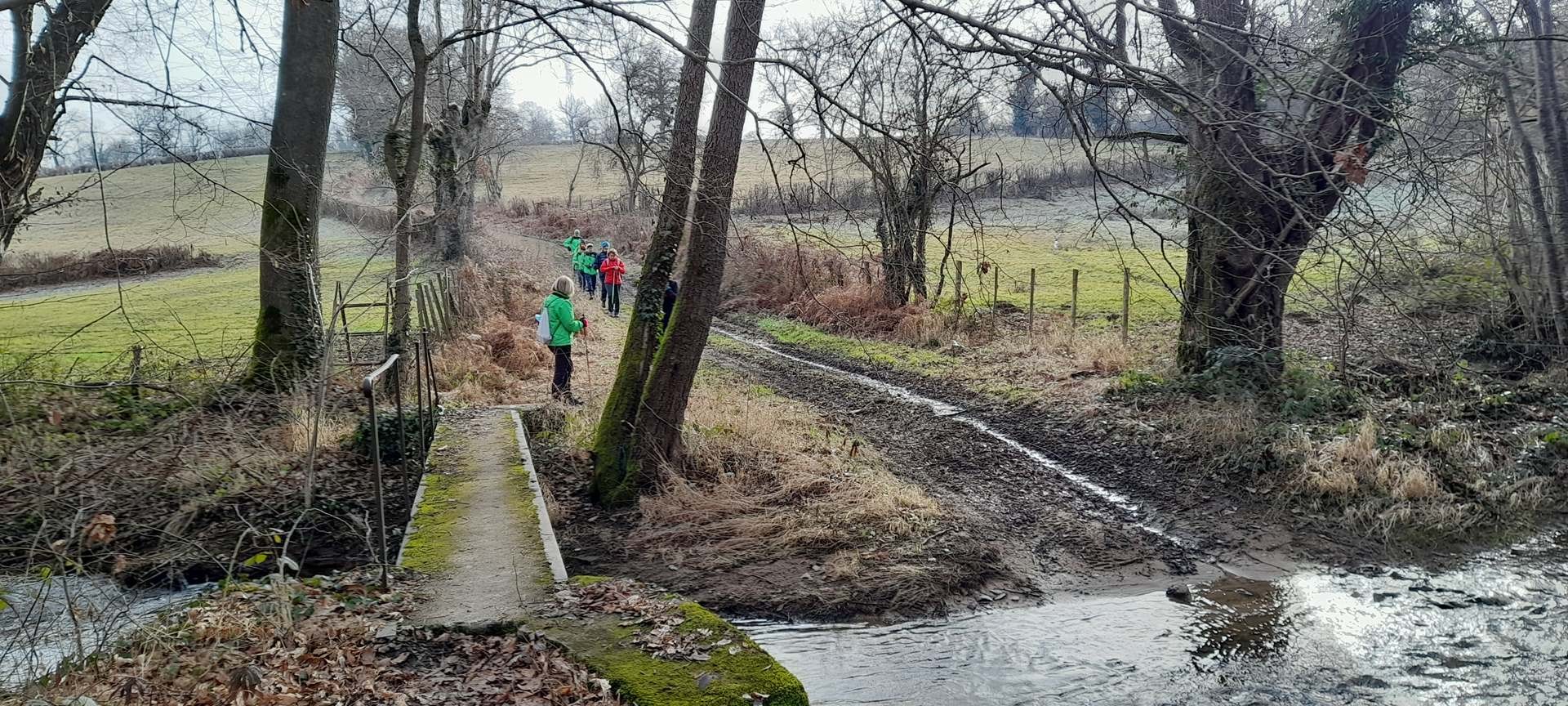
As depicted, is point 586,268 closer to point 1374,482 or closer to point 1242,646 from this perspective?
point 1374,482

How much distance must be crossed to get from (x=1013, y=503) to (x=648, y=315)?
14.6 feet

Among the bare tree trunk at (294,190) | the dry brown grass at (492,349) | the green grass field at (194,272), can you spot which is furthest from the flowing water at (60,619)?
the dry brown grass at (492,349)

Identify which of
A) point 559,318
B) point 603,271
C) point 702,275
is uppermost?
point 702,275

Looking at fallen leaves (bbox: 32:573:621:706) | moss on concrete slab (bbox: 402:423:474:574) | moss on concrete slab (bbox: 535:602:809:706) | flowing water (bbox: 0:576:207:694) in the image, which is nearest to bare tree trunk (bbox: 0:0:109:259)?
flowing water (bbox: 0:576:207:694)

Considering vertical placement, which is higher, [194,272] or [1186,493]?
[194,272]

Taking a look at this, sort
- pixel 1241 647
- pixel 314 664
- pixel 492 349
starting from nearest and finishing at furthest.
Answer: pixel 314 664, pixel 1241 647, pixel 492 349

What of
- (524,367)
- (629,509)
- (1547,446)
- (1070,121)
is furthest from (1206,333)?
(524,367)

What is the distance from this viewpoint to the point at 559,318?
12430mm

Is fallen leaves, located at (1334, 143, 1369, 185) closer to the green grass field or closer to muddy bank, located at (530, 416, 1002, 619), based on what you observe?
the green grass field

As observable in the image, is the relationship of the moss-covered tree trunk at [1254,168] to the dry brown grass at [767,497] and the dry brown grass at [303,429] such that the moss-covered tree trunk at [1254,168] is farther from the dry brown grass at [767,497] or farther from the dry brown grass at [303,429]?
the dry brown grass at [303,429]

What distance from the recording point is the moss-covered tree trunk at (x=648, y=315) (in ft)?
30.1

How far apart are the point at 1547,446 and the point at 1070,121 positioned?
30.1ft

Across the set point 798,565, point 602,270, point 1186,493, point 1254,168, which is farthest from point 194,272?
point 1254,168

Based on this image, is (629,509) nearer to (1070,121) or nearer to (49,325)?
(1070,121)
